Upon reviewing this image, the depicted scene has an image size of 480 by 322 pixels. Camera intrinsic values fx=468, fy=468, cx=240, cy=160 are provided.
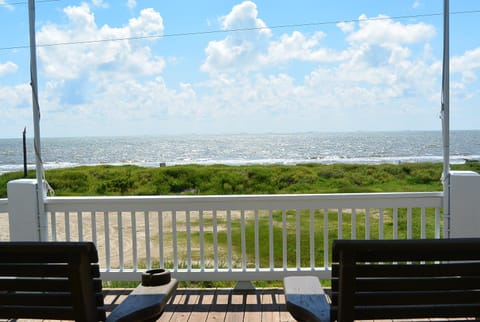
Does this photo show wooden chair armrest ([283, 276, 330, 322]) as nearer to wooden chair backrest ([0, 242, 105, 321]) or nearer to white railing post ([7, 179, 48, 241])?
wooden chair backrest ([0, 242, 105, 321])

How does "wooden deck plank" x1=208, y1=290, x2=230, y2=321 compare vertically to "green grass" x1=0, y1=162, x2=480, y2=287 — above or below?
above

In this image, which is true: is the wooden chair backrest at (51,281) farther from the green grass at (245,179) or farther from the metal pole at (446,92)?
the green grass at (245,179)

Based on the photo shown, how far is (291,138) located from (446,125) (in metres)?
28.5

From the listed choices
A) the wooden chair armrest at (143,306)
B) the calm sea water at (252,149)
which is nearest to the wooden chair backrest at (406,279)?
the wooden chair armrest at (143,306)

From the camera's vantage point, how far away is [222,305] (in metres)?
3.31

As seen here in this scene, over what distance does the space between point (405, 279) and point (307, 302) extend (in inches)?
15.3

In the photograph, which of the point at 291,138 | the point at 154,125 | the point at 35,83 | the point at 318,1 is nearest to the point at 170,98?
the point at 154,125

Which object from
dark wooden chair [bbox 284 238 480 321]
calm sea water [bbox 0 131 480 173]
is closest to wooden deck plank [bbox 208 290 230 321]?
dark wooden chair [bbox 284 238 480 321]

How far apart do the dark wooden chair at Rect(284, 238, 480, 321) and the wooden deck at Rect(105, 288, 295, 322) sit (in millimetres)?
1470

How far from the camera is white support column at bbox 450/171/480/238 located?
334cm

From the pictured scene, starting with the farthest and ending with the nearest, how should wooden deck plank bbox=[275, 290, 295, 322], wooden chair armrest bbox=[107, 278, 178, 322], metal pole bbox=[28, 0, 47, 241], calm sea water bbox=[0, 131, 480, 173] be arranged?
1. calm sea water bbox=[0, 131, 480, 173]
2. metal pole bbox=[28, 0, 47, 241]
3. wooden deck plank bbox=[275, 290, 295, 322]
4. wooden chair armrest bbox=[107, 278, 178, 322]

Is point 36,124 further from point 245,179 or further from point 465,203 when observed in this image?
point 245,179

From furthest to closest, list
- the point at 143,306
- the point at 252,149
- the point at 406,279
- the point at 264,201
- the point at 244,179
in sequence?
the point at 252,149, the point at 244,179, the point at 264,201, the point at 143,306, the point at 406,279

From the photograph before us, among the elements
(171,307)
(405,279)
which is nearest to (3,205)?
(171,307)
